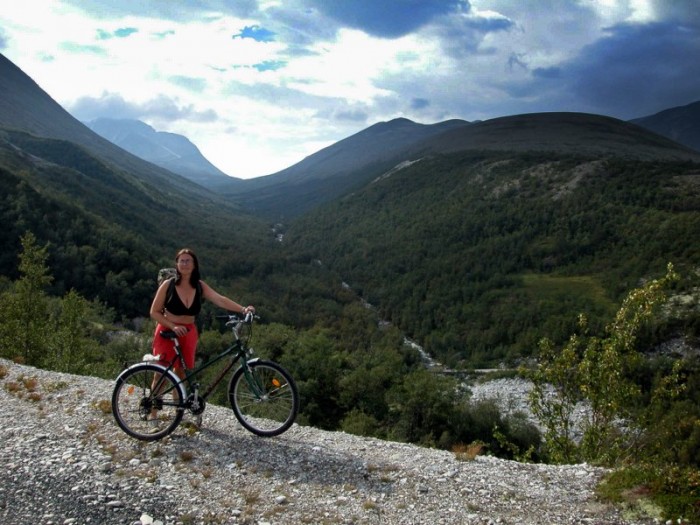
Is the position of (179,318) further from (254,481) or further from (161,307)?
(254,481)

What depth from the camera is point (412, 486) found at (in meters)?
7.08

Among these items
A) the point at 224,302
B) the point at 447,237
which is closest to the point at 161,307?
the point at 224,302

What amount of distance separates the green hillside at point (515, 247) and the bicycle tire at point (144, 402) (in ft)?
212

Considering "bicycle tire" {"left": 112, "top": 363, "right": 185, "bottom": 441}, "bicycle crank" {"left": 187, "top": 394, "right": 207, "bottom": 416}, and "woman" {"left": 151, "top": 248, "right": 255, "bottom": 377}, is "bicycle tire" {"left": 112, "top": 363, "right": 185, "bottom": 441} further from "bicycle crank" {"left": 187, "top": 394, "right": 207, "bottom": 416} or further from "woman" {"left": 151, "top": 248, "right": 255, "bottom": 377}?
"woman" {"left": 151, "top": 248, "right": 255, "bottom": 377}

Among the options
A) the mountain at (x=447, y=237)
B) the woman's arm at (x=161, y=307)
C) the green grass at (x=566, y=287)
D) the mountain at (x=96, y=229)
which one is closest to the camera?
the woman's arm at (x=161, y=307)

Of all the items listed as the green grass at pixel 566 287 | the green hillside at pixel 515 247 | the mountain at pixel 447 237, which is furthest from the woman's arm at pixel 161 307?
the green grass at pixel 566 287

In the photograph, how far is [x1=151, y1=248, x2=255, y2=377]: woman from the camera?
8156 mm

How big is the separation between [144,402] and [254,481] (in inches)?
104

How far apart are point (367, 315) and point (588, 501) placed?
8252 centimetres

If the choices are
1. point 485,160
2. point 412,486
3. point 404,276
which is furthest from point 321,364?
point 485,160

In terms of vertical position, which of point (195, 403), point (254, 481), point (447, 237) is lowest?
point (254, 481)

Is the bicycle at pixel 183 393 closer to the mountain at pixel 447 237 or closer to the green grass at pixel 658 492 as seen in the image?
the green grass at pixel 658 492

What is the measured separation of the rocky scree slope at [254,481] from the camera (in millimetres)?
6176

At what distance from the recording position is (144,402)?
27.1 feet
